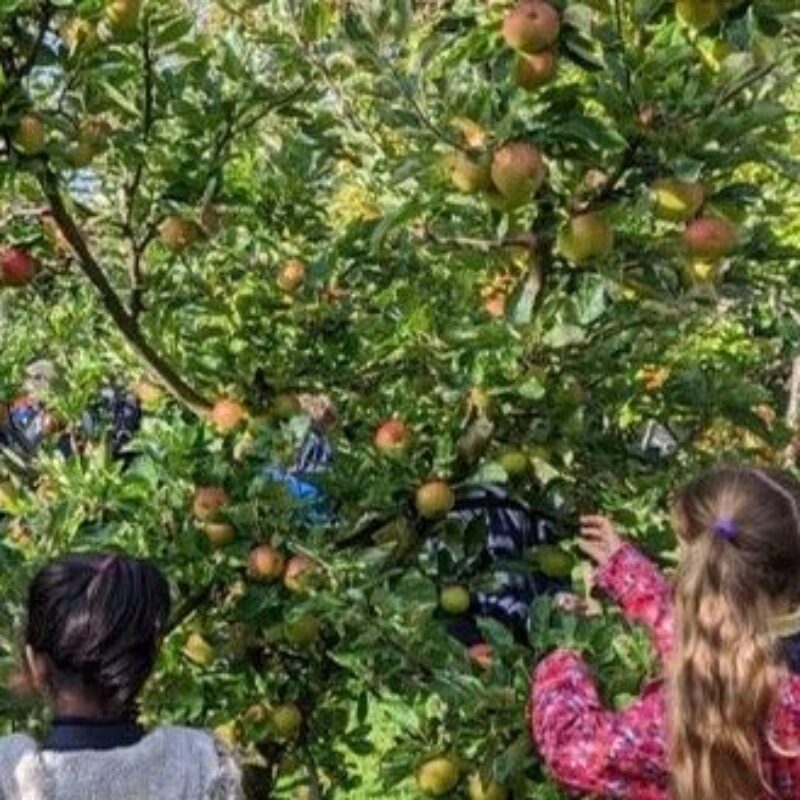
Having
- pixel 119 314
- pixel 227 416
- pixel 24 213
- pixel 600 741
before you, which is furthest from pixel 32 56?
pixel 600 741

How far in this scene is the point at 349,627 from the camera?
2771 mm

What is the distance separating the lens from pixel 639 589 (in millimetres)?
2551

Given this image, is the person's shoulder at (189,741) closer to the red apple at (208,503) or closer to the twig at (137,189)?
the red apple at (208,503)

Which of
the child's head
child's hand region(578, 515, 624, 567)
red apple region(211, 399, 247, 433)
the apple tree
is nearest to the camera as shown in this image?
the child's head

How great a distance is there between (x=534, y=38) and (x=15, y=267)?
3.59 feet

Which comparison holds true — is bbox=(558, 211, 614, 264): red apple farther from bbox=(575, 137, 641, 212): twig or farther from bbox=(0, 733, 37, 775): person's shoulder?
bbox=(0, 733, 37, 775): person's shoulder

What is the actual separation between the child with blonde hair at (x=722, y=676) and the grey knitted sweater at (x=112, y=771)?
18.6 inches

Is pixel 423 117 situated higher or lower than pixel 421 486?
higher

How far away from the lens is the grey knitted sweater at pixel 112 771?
6.60 feet

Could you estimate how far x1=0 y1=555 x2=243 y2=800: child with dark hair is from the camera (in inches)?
78.5

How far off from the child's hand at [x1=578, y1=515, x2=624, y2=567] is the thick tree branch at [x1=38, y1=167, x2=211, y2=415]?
2.27ft

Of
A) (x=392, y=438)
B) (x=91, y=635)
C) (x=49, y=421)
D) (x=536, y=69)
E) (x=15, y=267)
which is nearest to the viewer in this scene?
(x=91, y=635)

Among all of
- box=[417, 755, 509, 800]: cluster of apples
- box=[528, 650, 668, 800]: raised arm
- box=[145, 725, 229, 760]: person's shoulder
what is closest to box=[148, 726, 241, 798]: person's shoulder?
box=[145, 725, 229, 760]: person's shoulder

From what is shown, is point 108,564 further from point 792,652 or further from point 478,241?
point 478,241
